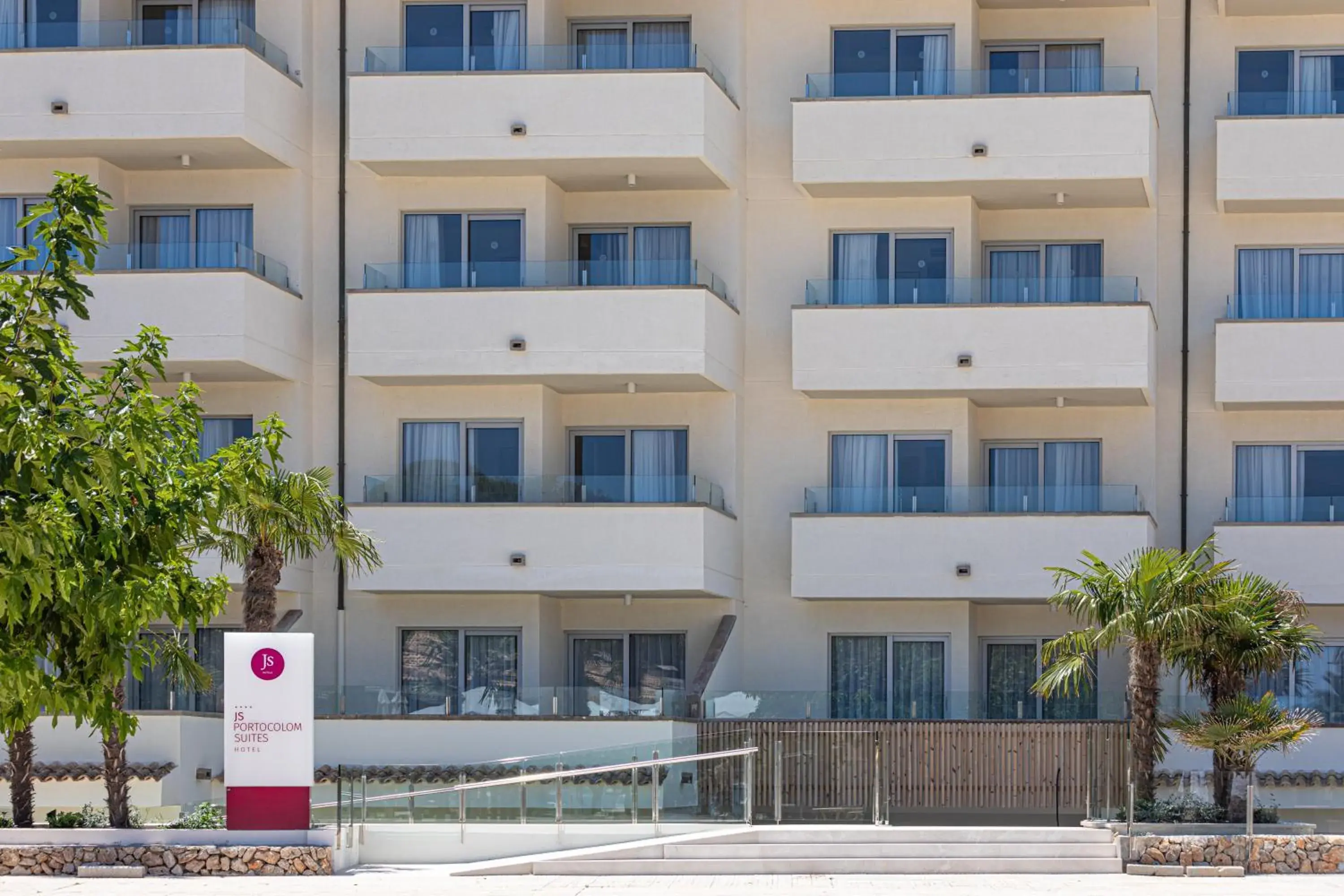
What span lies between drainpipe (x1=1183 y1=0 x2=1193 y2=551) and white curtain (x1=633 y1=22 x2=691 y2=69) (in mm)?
8062

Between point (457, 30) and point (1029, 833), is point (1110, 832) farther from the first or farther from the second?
point (457, 30)

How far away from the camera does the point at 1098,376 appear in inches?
1258

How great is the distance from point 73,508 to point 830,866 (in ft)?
50.8

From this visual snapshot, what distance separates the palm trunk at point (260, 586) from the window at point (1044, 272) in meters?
12.2

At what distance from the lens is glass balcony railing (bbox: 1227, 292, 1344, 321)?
32.8 meters

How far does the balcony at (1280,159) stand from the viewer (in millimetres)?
32375

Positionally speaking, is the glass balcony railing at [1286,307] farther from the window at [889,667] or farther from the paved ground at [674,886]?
the paved ground at [674,886]

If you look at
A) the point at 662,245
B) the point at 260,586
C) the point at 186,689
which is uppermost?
the point at 662,245

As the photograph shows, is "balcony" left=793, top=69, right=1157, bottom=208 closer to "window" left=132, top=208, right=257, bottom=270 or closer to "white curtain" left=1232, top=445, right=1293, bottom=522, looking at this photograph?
"white curtain" left=1232, top=445, right=1293, bottom=522

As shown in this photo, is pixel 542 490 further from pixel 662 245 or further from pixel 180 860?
pixel 180 860

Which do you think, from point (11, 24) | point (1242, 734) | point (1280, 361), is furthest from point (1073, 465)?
point (11, 24)

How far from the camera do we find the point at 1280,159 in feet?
107

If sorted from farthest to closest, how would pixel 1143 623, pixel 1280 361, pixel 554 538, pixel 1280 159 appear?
pixel 1280 159 < pixel 1280 361 < pixel 554 538 < pixel 1143 623

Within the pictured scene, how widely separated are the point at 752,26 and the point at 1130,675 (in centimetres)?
1308
